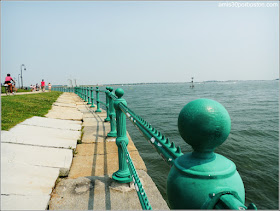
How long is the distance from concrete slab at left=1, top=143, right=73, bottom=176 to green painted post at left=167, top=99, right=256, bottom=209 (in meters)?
2.48

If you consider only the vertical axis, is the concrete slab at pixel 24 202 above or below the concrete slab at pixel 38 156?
below

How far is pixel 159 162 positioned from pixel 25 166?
541 centimetres

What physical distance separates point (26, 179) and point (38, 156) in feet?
2.12

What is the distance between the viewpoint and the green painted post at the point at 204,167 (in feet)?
2.16

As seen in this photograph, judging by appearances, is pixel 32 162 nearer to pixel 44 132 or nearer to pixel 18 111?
pixel 44 132

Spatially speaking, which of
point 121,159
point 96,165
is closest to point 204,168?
point 121,159

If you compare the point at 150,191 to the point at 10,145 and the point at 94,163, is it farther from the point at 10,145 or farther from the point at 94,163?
the point at 10,145

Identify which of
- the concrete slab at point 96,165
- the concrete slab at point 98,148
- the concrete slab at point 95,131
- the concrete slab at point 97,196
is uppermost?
the concrete slab at point 95,131

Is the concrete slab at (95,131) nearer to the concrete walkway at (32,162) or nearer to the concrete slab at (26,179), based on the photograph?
the concrete walkway at (32,162)

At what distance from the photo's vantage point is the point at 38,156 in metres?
3.04

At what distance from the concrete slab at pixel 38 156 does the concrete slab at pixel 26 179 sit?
0.10 meters

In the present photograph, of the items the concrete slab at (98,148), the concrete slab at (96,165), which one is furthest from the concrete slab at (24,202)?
the concrete slab at (98,148)

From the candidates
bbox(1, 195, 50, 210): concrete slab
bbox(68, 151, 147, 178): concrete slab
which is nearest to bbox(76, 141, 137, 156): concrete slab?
bbox(68, 151, 147, 178): concrete slab

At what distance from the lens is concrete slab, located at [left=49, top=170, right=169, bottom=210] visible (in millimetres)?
2111
